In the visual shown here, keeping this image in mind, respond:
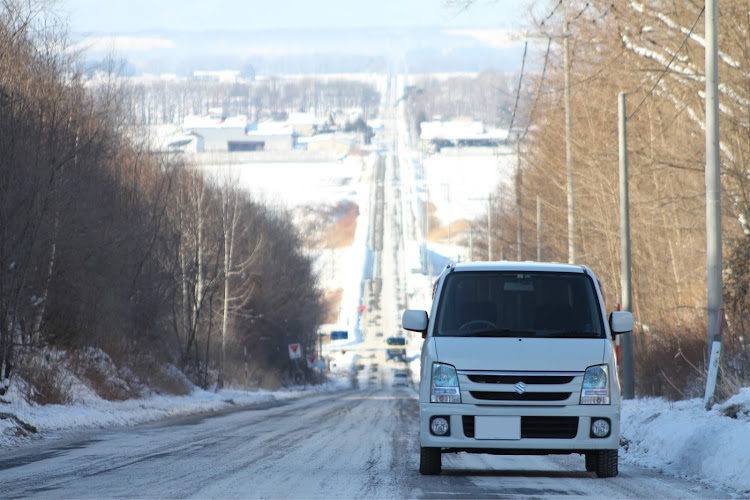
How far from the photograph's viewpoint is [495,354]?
416 inches

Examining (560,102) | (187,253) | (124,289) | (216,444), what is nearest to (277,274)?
(187,253)

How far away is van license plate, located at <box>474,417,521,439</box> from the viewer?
34.1ft

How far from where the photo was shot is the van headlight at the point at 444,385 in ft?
34.6

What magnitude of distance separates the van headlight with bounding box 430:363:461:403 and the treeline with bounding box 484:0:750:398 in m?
6.51

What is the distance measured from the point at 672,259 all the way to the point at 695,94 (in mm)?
8453

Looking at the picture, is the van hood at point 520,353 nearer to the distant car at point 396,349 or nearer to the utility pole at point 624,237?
the utility pole at point 624,237

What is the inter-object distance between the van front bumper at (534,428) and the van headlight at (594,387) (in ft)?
0.20

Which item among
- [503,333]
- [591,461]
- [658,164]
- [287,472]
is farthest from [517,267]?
[658,164]

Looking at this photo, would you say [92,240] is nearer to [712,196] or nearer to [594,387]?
[712,196]

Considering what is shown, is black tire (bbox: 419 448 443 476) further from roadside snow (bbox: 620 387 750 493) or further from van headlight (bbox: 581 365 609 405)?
roadside snow (bbox: 620 387 750 493)

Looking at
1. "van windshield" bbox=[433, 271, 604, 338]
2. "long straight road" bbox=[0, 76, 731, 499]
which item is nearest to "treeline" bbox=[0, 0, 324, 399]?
"long straight road" bbox=[0, 76, 731, 499]

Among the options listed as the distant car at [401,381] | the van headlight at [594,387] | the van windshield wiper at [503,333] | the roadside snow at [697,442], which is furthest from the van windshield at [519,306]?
the distant car at [401,381]

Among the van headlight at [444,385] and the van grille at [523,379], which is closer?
the van grille at [523,379]

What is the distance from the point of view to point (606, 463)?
36.5ft
